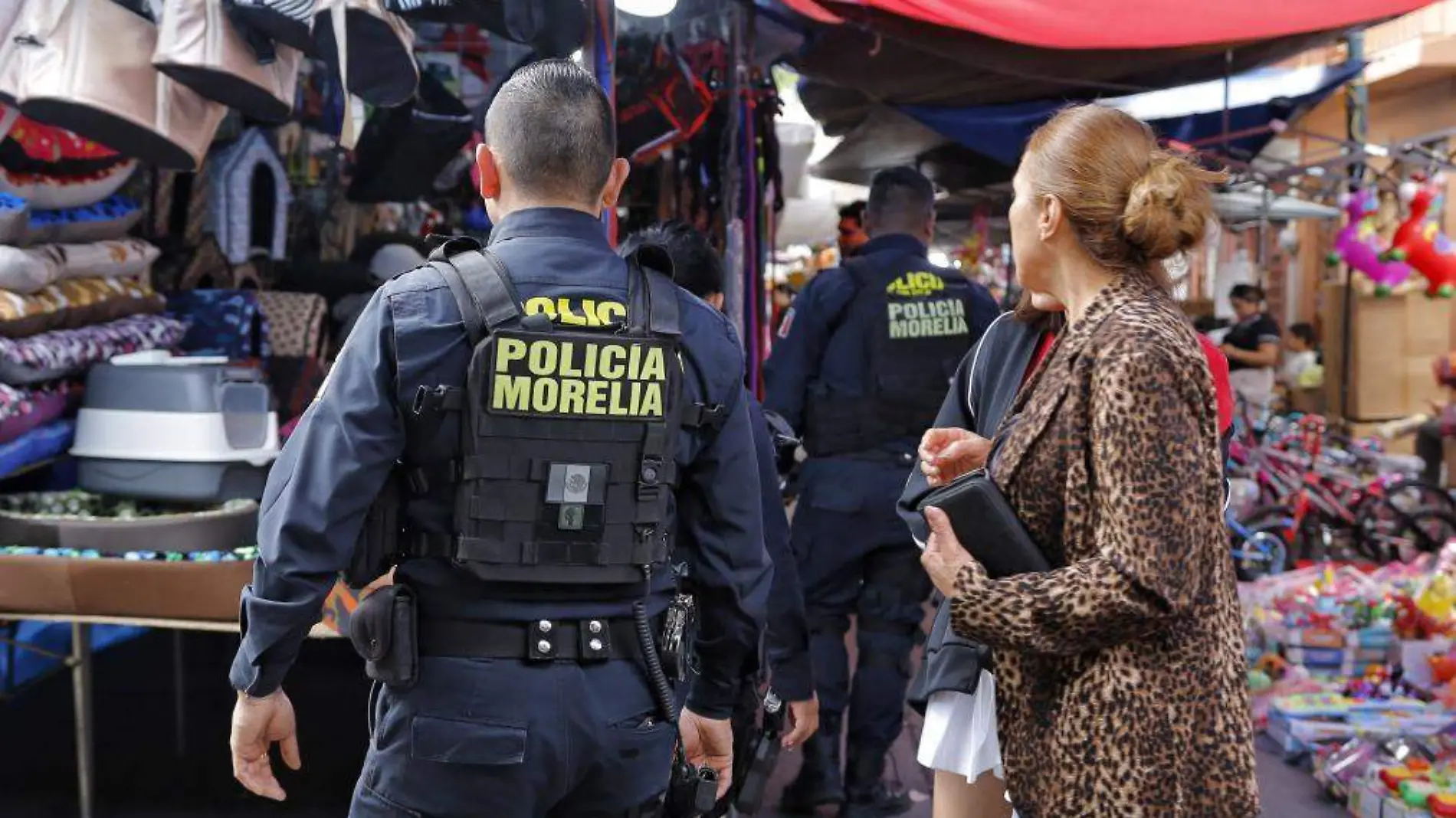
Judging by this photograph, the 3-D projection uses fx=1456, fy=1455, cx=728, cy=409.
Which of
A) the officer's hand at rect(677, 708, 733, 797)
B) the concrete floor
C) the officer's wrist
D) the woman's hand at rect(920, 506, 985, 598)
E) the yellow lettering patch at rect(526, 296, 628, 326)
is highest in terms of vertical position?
the yellow lettering patch at rect(526, 296, 628, 326)

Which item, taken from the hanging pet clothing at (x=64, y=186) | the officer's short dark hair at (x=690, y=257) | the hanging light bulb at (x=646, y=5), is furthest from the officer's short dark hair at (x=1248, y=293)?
the hanging pet clothing at (x=64, y=186)

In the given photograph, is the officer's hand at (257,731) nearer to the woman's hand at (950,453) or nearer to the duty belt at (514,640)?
the duty belt at (514,640)

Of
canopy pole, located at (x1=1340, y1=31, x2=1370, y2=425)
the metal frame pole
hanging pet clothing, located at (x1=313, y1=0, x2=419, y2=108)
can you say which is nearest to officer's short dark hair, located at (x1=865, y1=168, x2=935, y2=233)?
hanging pet clothing, located at (x1=313, y1=0, x2=419, y2=108)

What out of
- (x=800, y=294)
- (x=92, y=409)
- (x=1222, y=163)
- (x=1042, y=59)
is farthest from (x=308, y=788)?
(x=1222, y=163)

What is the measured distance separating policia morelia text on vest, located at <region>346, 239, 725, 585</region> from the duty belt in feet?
0.25

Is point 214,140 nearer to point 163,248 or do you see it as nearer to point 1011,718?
point 163,248

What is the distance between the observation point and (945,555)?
2244 mm

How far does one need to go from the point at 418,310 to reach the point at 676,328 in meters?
0.42

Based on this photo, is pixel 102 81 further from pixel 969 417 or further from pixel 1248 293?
pixel 1248 293

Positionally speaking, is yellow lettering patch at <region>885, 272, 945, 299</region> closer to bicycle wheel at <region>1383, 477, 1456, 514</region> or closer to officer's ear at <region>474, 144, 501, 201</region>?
officer's ear at <region>474, 144, 501, 201</region>

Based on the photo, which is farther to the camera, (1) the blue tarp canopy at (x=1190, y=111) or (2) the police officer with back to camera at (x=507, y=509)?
(1) the blue tarp canopy at (x=1190, y=111)

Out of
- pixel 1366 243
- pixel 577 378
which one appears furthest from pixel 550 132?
pixel 1366 243

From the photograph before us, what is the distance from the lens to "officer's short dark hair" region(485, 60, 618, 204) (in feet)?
7.80

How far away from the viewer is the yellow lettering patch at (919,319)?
476cm
